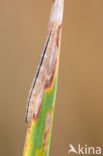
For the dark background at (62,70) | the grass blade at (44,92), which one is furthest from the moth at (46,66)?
the dark background at (62,70)

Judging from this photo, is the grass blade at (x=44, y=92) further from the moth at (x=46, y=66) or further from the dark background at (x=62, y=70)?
the dark background at (x=62, y=70)

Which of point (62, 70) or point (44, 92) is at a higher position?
point (62, 70)

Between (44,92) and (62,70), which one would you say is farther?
(62,70)

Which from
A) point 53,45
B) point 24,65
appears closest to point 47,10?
point 24,65

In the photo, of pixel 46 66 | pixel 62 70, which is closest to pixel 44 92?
pixel 46 66

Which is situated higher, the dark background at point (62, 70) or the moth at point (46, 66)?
the dark background at point (62, 70)

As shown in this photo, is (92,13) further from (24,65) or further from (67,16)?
(24,65)

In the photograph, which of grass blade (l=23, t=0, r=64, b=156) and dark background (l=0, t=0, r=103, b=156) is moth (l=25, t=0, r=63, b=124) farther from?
dark background (l=0, t=0, r=103, b=156)

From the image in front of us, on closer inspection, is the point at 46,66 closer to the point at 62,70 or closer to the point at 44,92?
the point at 44,92

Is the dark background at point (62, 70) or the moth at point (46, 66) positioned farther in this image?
the dark background at point (62, 70)
